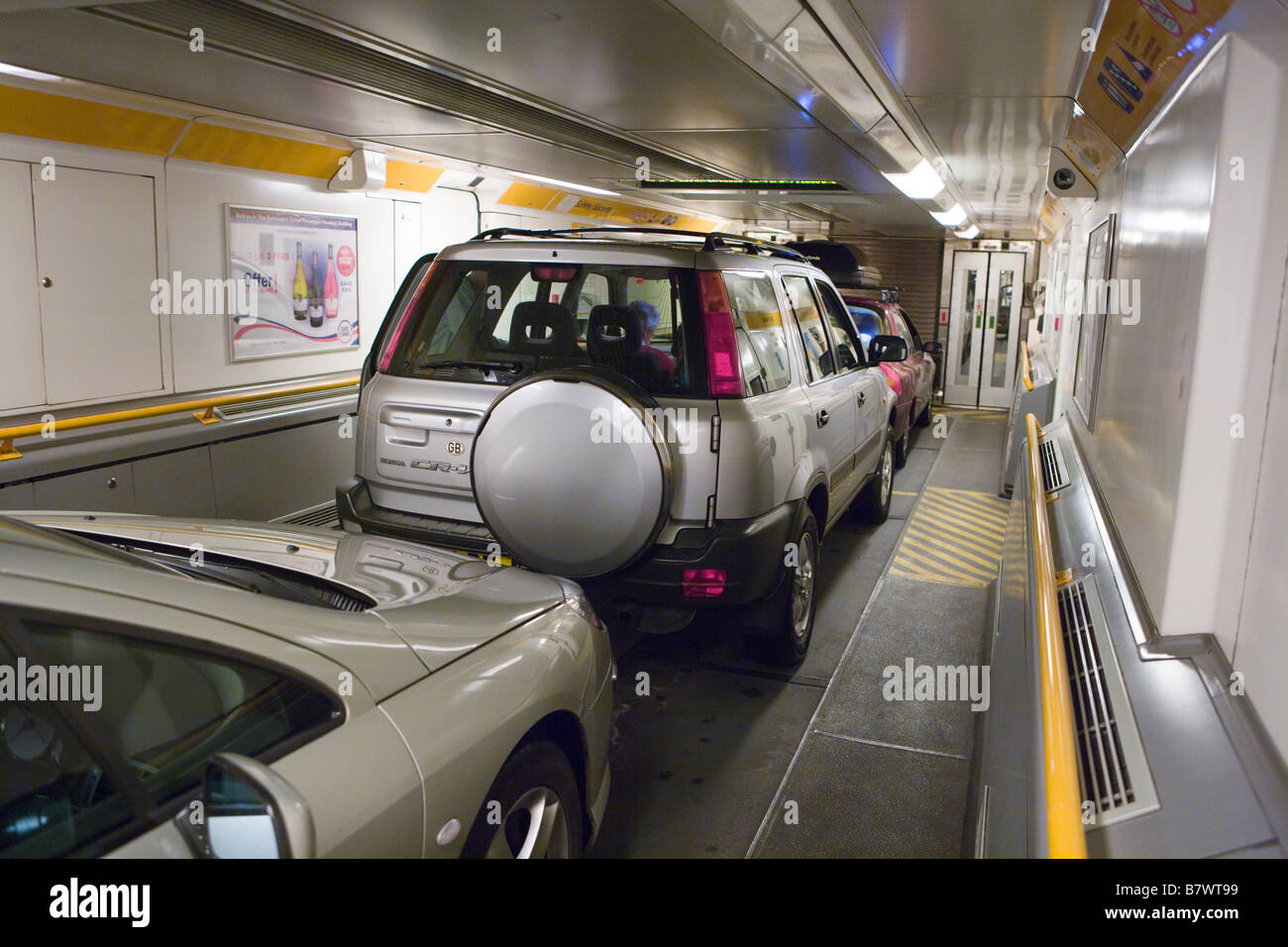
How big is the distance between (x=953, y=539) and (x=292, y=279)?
591cm

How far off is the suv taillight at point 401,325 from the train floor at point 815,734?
206cm

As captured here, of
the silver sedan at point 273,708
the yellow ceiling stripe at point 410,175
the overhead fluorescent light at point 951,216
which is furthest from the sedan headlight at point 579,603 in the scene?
the overhead fluorescent light at point 951,216

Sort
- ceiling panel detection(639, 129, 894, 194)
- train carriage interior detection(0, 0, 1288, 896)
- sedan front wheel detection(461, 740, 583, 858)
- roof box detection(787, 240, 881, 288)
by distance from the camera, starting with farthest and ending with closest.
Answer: roof box detection(787, 240, 881, 288)
ceiling panel detection(639, 129, 894, 194)
sedan front wheel detection(461, 740, 583, 858)
train carriage interior detection(0, 0, 1288, 896)

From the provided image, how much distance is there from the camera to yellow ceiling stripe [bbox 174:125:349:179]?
671 centimetres

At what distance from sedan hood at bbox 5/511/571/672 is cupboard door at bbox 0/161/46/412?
3.14 metres

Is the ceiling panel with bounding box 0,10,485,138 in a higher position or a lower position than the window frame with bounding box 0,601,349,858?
higher

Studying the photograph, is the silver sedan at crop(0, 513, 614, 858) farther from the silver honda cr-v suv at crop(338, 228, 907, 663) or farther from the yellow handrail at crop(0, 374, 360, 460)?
the yellow handrail at crop(0, 374, 360, 460)

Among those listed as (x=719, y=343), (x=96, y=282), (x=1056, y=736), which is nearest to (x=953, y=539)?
(x=719, y=343)

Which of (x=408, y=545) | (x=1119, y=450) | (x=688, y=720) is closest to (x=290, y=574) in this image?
(x=408, y=545)

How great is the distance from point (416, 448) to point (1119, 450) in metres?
3.14

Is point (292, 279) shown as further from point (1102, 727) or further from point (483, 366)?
point (1102, 727)

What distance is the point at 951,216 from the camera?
12.1 metres

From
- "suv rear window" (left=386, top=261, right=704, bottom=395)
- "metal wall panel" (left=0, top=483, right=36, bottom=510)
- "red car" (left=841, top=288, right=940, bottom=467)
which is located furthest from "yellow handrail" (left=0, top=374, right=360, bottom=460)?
"red car" (left=841, top=288, right=940, bottom=467)

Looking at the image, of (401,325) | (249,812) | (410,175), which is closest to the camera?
(249,812)
